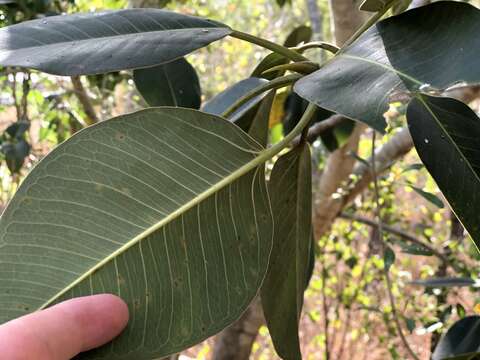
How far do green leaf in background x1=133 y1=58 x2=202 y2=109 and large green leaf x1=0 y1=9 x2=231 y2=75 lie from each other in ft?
0.76

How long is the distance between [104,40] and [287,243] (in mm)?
261

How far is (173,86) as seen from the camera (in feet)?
2.47

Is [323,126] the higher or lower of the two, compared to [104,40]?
lower

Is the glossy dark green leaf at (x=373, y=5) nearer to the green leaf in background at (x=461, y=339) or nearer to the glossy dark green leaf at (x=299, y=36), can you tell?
the green leaf in background at (x=461, y=339)

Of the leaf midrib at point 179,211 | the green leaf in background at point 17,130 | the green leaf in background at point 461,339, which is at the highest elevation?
the green leaf in background at point 17,130

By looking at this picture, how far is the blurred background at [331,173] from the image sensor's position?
4.24ft

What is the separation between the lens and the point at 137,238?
44 cm

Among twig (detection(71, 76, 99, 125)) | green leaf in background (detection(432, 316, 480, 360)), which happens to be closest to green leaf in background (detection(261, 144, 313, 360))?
green leaf in background (detection(432, 316, 480, 360))

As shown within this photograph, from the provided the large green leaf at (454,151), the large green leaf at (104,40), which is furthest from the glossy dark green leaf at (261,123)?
the large green leaf at (454,151)

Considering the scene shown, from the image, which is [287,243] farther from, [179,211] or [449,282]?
[449,282]

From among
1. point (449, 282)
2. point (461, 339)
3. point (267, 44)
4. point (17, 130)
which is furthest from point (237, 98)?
point (17, 130)

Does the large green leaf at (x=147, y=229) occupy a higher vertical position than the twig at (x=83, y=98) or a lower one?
lower

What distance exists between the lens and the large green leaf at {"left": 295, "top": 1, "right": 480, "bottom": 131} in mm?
347

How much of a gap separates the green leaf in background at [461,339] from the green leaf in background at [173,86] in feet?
1.57
